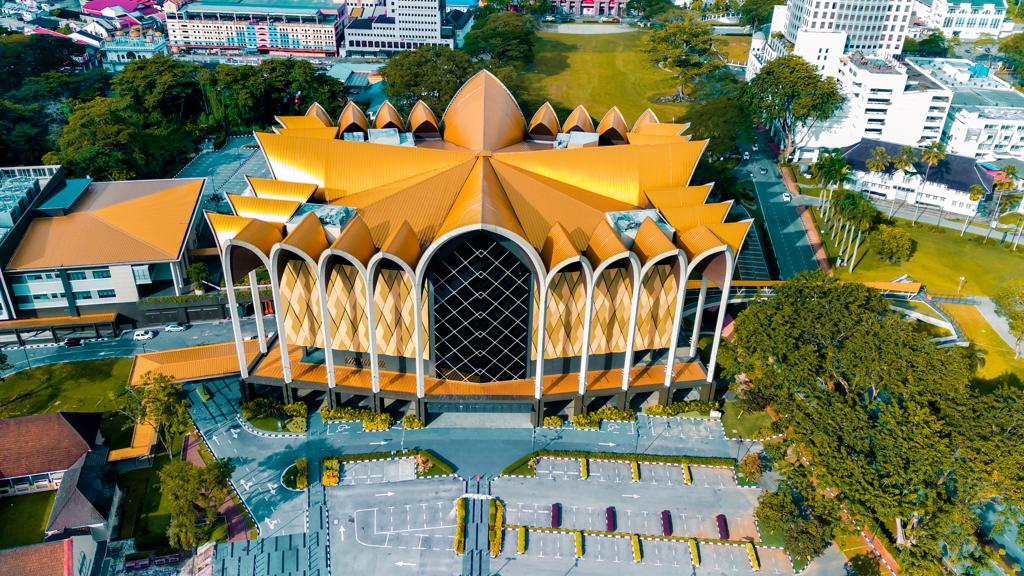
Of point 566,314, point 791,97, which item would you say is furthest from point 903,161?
point 566,314

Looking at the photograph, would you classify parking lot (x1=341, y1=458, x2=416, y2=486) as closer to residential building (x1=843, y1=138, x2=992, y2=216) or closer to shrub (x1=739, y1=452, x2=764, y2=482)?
shrub (x1=739, y1=452, x2=764, y2=482)

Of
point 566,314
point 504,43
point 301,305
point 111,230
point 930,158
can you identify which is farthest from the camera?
point 504,43

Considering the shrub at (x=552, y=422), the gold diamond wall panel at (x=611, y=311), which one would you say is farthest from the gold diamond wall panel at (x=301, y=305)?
the gold diamond wall panel at (x=611, y=311)

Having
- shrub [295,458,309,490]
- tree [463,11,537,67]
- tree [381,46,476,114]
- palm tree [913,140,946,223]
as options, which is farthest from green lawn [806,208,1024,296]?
tree [463,11,537,67]

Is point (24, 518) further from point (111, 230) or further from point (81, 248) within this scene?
point (111, 230)

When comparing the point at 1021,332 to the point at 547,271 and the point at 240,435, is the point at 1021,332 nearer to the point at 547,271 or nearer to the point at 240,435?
the point at 547,271

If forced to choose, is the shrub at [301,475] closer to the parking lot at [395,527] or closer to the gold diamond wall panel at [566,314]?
the parking lot at [395,527]

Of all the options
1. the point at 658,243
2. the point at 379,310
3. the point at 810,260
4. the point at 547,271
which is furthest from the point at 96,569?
the point at 810,260
